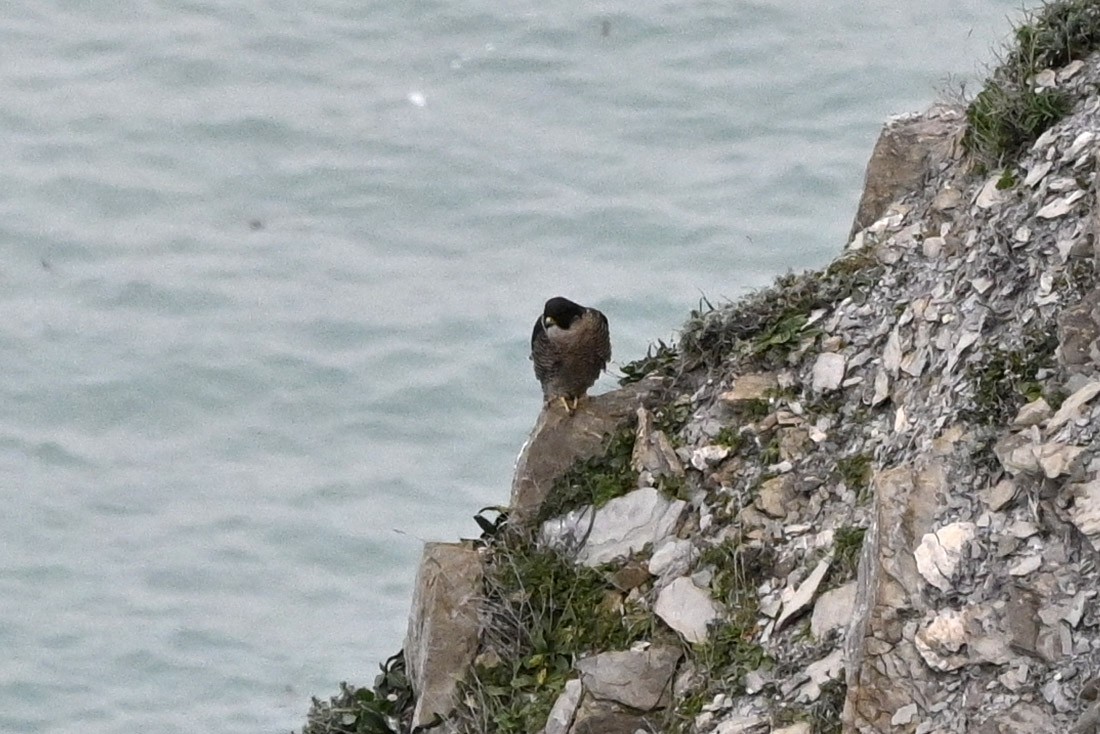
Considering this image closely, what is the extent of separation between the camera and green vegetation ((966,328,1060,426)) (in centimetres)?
692

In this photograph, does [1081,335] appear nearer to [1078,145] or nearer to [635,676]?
[1078,145]

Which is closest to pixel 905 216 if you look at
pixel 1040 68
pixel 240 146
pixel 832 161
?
pixel 1040 68

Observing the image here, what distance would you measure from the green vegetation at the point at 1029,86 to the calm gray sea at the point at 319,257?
14.2 metres

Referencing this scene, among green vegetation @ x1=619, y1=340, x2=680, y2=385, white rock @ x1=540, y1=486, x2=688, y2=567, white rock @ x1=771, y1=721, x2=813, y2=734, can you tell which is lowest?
white rock @ x1=771, y1=721, x2=813, y2=734

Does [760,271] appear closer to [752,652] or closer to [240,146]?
[240,146]

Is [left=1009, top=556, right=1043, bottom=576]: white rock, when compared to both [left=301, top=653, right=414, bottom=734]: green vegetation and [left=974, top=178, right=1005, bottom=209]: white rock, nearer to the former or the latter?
[left=974, top=178, right=1005, bottom=209]: white rock

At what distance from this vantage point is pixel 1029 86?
8.48 meters

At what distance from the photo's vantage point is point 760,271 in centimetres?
2753

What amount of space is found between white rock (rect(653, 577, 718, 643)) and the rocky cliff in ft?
0.06

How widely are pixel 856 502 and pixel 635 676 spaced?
1148 millimetres

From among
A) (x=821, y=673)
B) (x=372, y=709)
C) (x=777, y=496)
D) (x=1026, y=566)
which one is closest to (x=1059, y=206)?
(x=777, y=496)

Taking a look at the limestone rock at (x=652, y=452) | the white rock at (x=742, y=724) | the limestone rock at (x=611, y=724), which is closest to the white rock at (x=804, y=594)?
the white rock at (x=742, y=724)

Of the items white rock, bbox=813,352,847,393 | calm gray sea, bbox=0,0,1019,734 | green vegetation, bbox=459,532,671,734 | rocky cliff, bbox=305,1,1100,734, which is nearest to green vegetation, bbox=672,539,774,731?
rocky cliff, bbox=305,1,1100,734

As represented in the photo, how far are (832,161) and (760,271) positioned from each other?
2943mm
